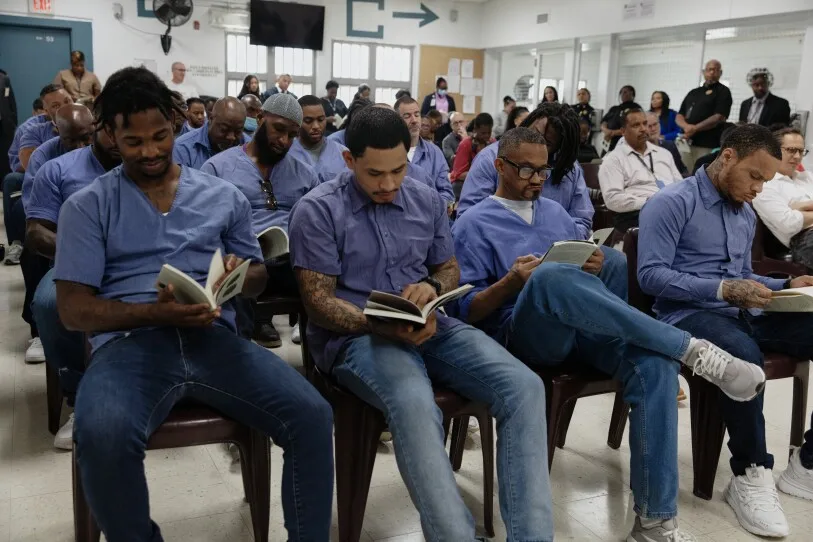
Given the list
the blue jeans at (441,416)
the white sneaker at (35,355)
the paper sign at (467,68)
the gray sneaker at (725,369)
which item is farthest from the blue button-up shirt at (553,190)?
the paper sign at (467,68)

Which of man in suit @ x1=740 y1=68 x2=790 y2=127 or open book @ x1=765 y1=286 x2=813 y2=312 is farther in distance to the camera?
man in suit @ x1=740 y1=68 x2=790 y2=127

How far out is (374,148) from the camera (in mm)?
1920

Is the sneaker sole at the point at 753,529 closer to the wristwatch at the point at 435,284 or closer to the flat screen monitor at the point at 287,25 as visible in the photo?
the wristwatch at the point at 435,284

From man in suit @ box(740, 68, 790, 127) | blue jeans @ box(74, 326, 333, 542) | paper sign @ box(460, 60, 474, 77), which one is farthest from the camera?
paper sign @ box(460, 60, 474, 77)

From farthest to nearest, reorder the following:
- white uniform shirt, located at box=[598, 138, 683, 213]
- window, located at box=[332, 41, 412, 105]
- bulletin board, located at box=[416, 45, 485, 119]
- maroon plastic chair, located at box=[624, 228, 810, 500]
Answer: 1. bulletin board, located at box=[416, 45, 485, 119]
2. window, located at box=[332, 41, 412, 105]
3. white uniform shirt, located at box=[598, 138, 683, 213]
4. maroon plastic chair, located at box=[624, 228, 810, 500]

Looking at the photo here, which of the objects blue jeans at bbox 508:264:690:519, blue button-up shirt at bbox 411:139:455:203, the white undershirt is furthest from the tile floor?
blue button-up shirt at bbox 411:139:455:203

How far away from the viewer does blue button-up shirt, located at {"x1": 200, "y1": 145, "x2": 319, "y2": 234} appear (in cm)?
297

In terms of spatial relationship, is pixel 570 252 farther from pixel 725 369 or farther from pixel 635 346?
pixel 725 369

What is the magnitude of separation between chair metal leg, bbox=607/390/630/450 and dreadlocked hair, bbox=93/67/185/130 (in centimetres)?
180

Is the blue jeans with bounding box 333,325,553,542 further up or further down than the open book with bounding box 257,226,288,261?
further down

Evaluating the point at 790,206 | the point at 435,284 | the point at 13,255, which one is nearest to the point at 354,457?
the point at 435,284

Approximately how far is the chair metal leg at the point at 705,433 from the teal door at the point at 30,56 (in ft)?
34.6

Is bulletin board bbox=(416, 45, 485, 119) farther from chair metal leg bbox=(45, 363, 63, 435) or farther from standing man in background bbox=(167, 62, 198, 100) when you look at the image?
chair metal leg bbox=(45, 363, 63, 435)

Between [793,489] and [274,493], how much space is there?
65.6 inches
